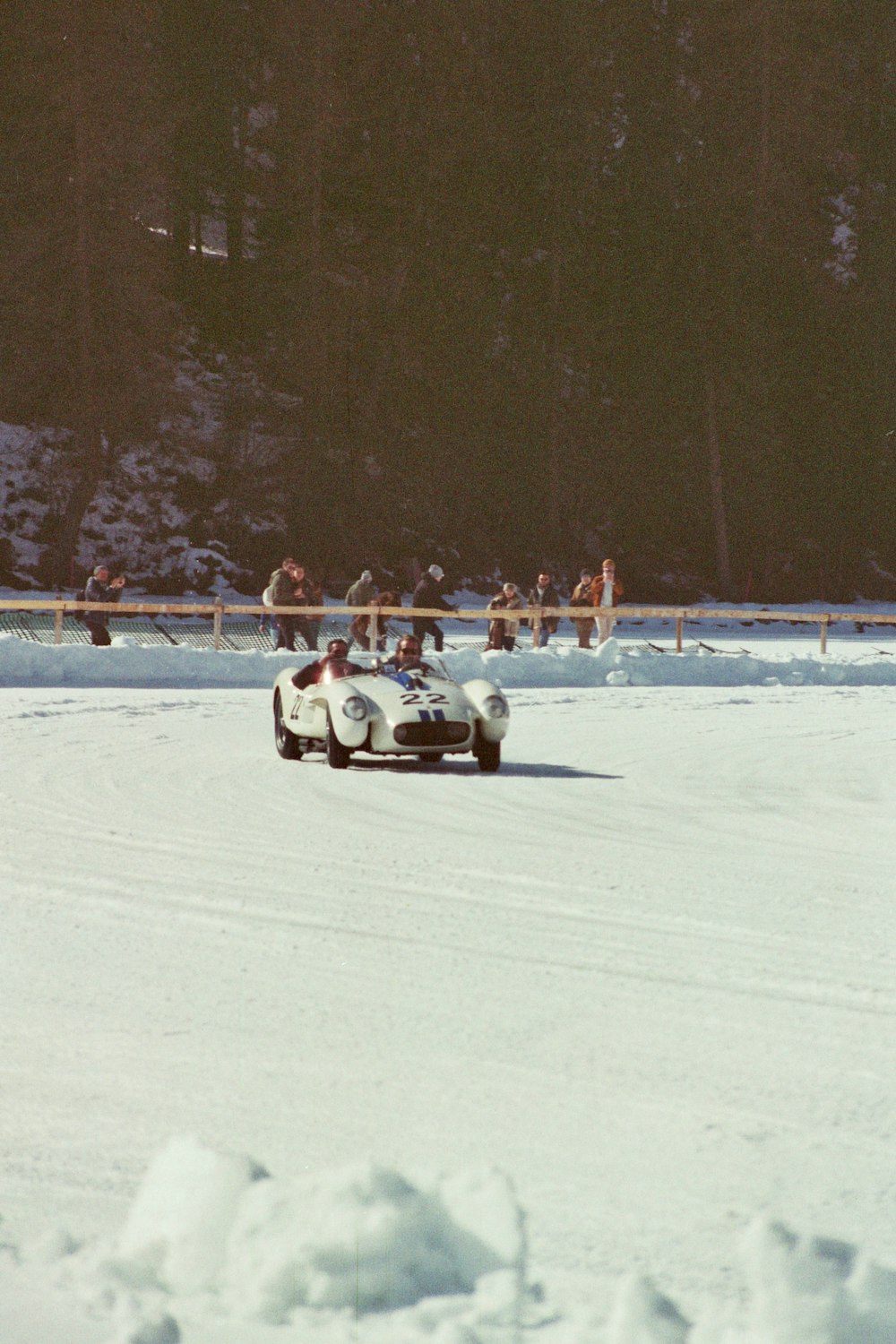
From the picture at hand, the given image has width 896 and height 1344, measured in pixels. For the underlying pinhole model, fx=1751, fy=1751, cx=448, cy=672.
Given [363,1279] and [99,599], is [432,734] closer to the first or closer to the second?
[363,1279]

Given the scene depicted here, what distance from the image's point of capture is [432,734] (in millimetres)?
12695

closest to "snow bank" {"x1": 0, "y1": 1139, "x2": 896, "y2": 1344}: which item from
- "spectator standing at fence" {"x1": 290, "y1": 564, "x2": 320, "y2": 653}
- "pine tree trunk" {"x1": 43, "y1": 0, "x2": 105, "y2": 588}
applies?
"spectator standing at fence" {"x1": 290, "y1": 564, "x2": 320, "y2": 653}

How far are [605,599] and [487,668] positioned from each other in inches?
216

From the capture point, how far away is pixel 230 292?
58062 millimetres

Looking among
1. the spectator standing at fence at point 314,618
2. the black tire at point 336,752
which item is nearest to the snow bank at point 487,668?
the spectator standing at fence at point 314,618

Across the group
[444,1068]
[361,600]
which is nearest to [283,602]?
[361,600]

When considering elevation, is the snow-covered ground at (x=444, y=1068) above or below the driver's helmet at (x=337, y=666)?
below

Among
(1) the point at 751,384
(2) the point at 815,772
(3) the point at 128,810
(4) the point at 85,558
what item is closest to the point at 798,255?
(1) the point at 751,384

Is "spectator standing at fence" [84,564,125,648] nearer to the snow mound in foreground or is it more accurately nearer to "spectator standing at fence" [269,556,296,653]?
"spectator standing at fence" [269,556,296,653]

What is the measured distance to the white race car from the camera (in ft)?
41.5

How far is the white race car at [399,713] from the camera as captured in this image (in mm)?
12648

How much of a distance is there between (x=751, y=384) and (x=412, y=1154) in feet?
184

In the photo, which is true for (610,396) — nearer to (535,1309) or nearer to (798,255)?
(798,255)

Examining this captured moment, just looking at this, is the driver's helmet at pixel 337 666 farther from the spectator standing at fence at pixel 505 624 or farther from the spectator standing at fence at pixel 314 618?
the spectator standing at fence at pixel 505 624
